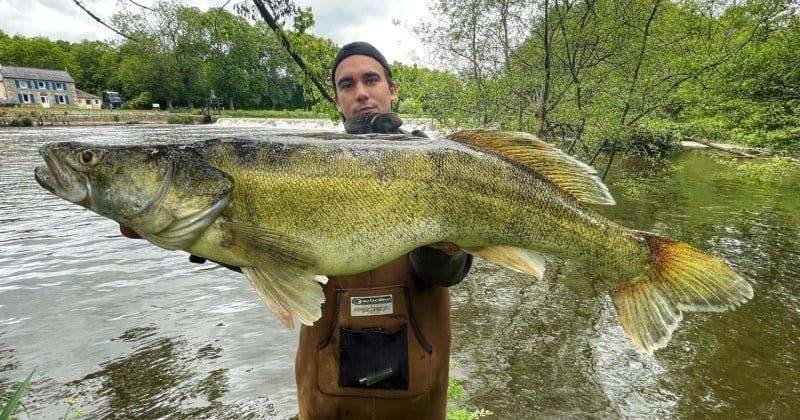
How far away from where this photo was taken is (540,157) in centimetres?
220

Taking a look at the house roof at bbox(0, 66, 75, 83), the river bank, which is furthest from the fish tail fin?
the house roof at bbox(0, 66, 75, 83)

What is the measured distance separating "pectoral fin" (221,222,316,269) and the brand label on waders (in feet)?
1.83

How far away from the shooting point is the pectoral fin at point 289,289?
1.93m

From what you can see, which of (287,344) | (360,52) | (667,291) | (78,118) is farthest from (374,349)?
(78,118)

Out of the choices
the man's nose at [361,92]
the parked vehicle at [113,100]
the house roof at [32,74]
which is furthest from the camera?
the house roof at [32,74]

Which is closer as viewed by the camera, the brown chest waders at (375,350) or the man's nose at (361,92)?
the brown chest waders at (375,350)

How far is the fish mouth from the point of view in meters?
Result: 1.90

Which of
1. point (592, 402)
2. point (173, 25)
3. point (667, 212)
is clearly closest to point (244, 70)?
point (173, 25)

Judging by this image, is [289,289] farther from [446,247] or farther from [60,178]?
[60,178]

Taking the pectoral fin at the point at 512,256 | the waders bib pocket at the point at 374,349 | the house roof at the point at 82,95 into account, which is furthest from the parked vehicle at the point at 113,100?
the pectoral fin at the point at 512,256

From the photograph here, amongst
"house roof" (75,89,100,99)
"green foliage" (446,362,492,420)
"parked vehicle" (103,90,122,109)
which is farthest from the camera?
"house roof" (75,89,100,99)

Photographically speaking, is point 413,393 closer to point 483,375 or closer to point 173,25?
point 483,375

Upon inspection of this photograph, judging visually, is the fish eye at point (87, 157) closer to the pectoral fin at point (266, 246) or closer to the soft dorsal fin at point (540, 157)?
the pectoral fin at point (266, 246)

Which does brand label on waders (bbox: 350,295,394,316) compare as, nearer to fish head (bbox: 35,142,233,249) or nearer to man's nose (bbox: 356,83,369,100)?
fish head (bbox: 35,142,233,249)
